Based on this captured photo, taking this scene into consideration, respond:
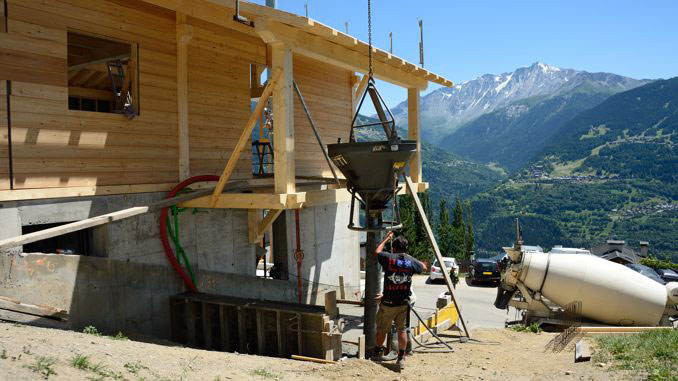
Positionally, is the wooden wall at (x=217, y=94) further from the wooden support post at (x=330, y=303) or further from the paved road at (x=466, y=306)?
the paved road at (x=466, y=306)

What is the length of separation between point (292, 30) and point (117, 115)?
382 centimetres

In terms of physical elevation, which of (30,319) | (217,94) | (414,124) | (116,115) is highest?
(217,94)

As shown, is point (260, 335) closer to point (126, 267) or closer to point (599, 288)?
point (126, 267)

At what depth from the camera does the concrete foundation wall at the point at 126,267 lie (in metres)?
9.15

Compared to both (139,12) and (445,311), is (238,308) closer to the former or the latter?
(445,311)

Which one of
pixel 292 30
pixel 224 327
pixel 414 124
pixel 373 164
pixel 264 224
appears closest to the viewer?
pixel 373 164

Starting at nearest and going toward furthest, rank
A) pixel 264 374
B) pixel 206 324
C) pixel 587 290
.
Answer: pixel 264 374, pixel 206 324, pixel 587 290

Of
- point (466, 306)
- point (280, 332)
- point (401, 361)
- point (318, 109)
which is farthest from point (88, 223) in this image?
point (466, 306)

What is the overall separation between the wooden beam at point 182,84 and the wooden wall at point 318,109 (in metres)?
4.58

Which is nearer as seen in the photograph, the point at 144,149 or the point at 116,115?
the point at 116,115

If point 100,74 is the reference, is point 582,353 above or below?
below

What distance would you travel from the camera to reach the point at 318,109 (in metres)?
17.6

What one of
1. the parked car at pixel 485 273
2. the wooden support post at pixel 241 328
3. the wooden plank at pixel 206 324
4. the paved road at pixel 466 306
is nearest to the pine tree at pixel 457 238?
the paved road at pixel 466 306

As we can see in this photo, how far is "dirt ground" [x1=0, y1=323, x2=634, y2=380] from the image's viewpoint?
19.5 feet
